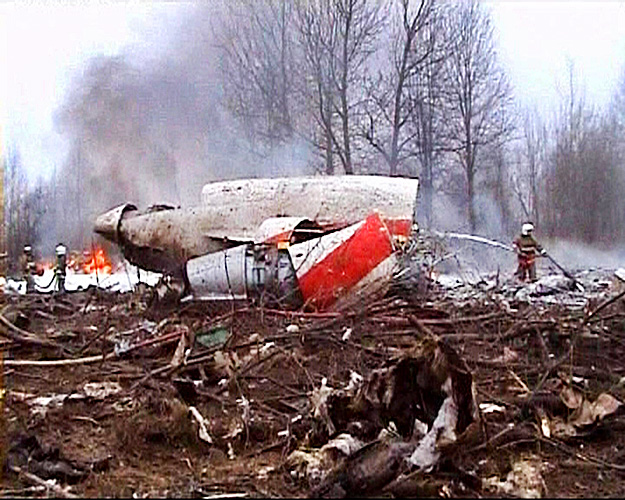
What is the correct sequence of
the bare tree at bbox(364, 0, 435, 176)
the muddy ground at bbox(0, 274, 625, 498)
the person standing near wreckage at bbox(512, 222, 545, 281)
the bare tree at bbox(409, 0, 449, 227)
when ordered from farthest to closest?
the bare tree at bbox(409, 0, 449, 227) → the bare tree at bbox(364, 0, 435, 176) → the person standing near wreckage at bbox(512, 222, 545, 281) → the muddy ground at bbox(0, 274, 625, 498)

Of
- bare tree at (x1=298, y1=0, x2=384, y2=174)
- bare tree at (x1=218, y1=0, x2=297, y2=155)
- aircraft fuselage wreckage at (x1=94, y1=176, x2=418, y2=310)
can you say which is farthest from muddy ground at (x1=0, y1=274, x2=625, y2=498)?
bare tree at (x1=298, y1=0, x2=384, y2=174)

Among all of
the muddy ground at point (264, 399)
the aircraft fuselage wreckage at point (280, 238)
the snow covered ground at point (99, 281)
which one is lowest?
the snow covered ground at point (99, 281)

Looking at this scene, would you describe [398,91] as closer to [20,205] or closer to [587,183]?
[587,183]

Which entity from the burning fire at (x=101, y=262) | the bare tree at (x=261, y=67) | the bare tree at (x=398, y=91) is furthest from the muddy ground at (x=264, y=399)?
the bare tree at (x=398, y=91)

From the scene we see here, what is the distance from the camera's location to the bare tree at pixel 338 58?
17359mm

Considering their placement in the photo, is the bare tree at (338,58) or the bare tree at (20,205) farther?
the bare tree at (338,58)

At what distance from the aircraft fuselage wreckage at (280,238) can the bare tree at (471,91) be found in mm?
10718

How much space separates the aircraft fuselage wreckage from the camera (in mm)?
7664

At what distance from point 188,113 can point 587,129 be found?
9.80 meters

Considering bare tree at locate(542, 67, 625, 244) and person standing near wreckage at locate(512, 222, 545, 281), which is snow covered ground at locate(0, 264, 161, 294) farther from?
bare tree at locate(542, 67, 625, 244)

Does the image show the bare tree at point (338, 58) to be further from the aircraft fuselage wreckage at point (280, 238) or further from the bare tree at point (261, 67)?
the aircraft fuselage wreckage at point (280, 238)

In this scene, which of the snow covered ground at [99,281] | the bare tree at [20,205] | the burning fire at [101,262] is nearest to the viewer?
the snow covered ground at [99,281]

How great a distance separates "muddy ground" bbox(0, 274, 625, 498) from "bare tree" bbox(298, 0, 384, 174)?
10599 millimetres

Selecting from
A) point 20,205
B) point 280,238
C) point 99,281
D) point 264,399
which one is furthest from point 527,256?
point 20,205
